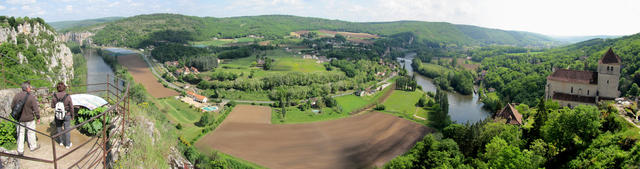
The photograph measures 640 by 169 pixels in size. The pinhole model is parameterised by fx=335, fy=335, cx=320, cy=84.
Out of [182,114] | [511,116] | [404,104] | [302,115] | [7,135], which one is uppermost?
[7,135]

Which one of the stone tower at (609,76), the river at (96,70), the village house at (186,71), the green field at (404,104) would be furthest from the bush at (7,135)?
the village house at (186,71)

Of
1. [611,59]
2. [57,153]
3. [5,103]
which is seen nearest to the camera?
[57,153]

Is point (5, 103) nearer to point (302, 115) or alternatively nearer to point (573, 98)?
point (302, 115)

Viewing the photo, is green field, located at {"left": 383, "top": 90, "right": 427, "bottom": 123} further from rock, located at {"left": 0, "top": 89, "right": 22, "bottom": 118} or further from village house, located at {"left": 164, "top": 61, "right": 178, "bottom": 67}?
village house, located at {"left": 164, "top": 61, "right": 178, "bottom": 67}

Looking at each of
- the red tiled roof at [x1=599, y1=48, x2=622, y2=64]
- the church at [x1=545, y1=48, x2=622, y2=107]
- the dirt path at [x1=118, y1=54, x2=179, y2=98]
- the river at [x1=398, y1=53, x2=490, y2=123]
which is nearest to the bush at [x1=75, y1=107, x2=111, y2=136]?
the church at [x1=545, y1=48, x2=622, y2=107]

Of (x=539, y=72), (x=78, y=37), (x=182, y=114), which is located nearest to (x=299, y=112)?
(x=182, y=114)

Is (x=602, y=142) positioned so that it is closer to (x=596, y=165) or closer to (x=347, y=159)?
(x=596, y=165)

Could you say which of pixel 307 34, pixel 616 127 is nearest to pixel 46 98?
pixel 616 127

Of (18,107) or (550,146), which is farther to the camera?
(550,146)
